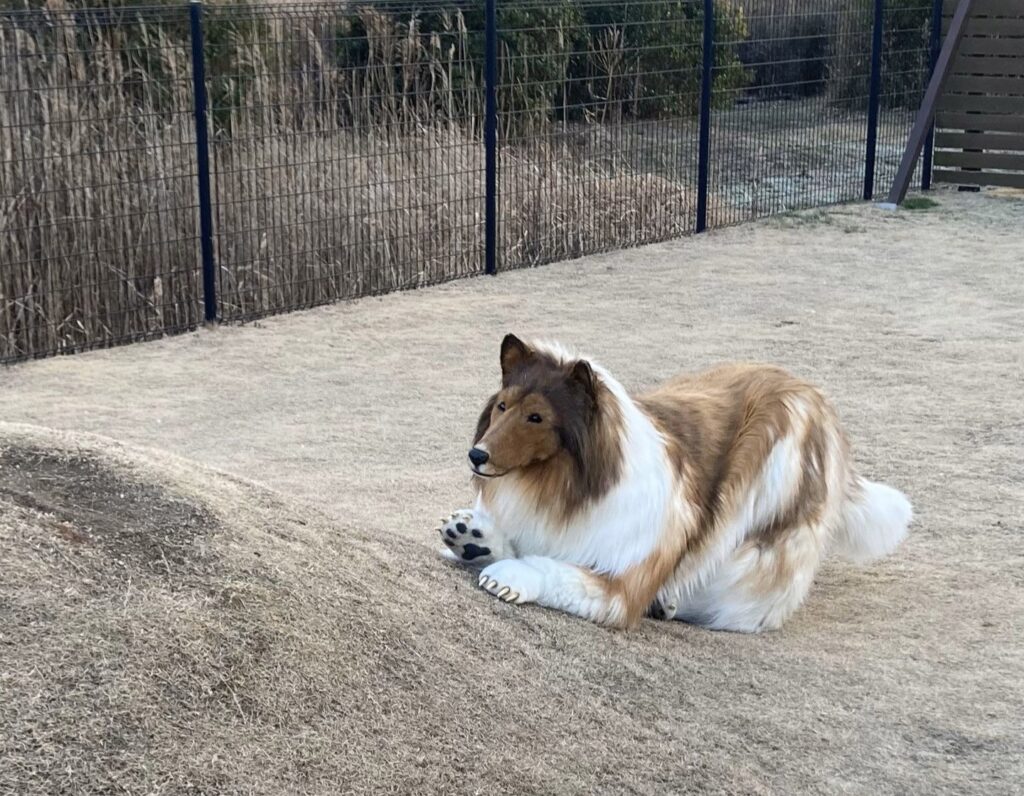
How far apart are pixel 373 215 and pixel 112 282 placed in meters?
2.28

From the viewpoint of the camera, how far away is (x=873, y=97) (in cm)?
1510

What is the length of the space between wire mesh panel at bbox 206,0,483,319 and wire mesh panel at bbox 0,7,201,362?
0.37m

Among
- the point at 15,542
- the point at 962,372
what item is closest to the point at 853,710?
the point at 15,542

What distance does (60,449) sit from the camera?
15.0ft

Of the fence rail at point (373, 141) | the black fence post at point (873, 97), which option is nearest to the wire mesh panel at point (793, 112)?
the fence rail at point (373, 141)

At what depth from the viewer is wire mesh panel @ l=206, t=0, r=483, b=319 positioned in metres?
10.3

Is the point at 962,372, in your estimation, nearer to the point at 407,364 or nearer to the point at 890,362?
the point at 890,362

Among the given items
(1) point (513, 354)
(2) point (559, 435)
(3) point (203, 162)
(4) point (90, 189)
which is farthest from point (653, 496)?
(4) point (90, 189)

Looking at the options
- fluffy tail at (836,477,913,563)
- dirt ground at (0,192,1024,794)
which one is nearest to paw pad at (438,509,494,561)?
dirt ground at (0,192,1024,794)

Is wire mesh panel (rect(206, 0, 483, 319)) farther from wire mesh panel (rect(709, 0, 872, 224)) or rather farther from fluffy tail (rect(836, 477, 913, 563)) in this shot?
fluffy tail (rect(836, 477, 913, 563))

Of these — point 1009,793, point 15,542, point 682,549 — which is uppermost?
point 15,542

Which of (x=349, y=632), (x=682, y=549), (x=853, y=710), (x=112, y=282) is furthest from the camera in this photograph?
(x=112, y=282)

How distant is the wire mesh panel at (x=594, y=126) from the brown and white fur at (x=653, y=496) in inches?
274

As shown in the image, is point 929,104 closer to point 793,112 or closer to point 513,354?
point 793,112
